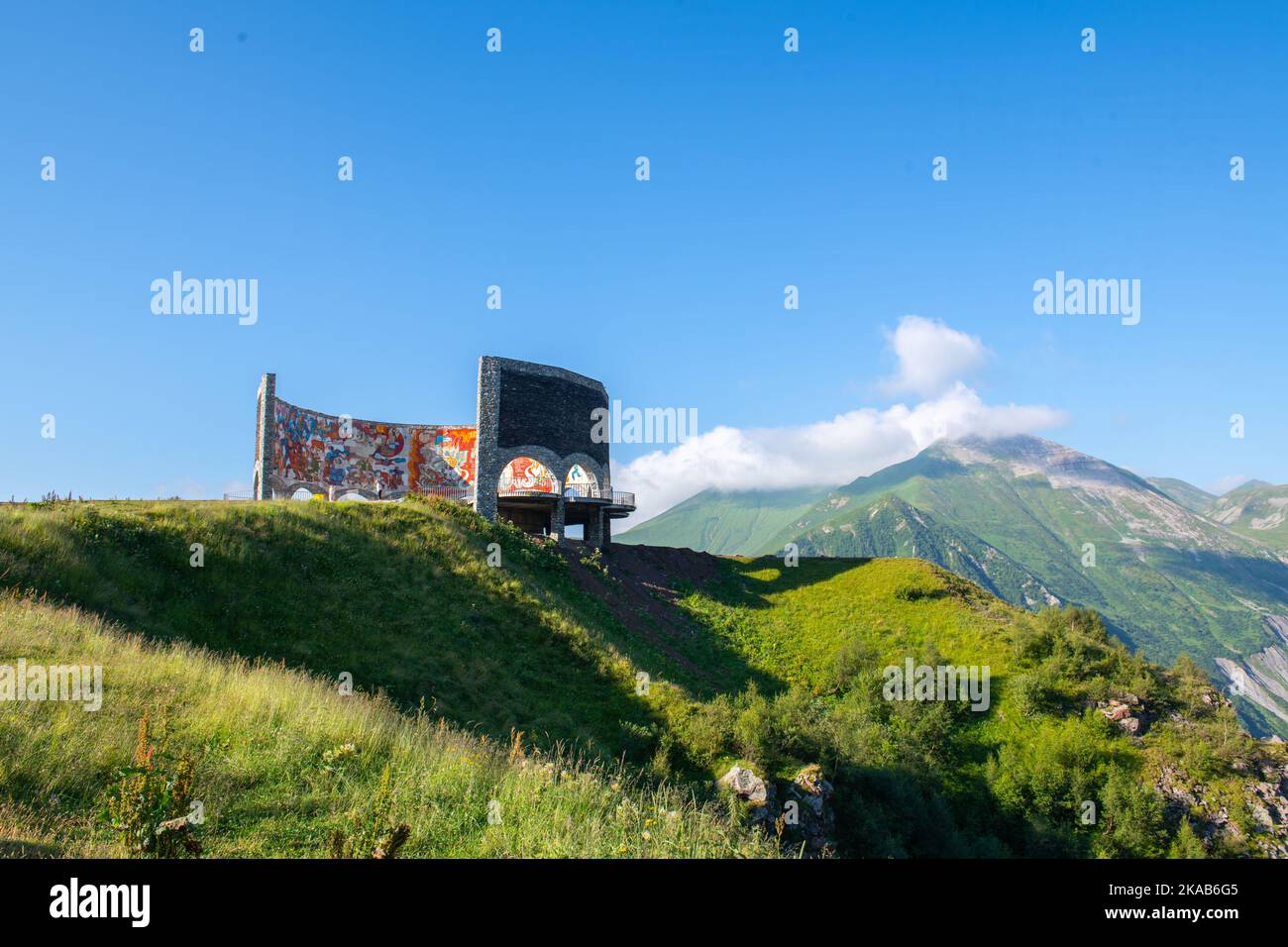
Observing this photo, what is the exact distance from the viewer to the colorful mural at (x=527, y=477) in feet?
154

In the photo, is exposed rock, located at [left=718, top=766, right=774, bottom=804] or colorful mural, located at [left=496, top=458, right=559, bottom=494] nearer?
exposed rock, located at [left=718, top=766, right=774, bottom=804]

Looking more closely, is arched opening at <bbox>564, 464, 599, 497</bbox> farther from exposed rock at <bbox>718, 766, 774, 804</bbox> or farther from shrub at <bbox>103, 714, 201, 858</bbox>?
shrub at <bbox>103, 714, 201, 858</bbox>

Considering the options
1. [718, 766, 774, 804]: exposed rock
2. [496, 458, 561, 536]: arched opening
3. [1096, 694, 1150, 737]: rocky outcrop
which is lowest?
[1096, 694, 1150, 737]: rocky outcrop

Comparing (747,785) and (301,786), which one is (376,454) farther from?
(301,786)

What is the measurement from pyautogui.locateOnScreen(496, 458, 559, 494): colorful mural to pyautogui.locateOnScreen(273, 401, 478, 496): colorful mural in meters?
2.49

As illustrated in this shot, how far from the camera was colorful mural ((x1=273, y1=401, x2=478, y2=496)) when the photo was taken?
4150 cm

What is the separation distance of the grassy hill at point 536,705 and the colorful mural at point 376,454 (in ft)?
25.8

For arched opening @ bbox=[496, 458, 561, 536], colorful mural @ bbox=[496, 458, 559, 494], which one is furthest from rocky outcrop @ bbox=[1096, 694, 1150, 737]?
colorful mural @ bbox=[496, 458, 559, 494]

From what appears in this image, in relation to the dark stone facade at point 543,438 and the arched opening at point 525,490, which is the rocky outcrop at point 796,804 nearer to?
the dark stone facade at point 543,438

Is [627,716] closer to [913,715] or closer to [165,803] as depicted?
[913,715]
